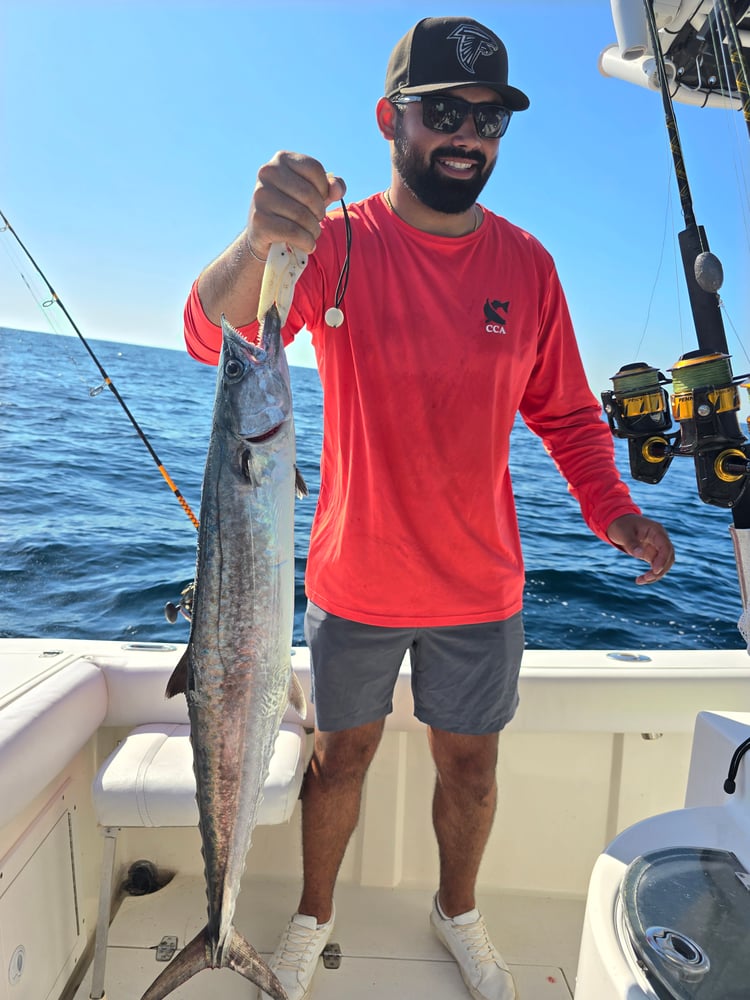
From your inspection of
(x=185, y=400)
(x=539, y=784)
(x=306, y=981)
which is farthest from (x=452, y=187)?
(x=185, y=400)

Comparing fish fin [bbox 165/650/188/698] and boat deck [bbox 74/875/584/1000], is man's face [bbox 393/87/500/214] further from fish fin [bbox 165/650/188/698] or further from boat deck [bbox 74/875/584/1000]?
boat deck [bbox 74/875/584/1000]

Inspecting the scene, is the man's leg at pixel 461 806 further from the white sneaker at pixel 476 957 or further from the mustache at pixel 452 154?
the mustache at pixel 452 154

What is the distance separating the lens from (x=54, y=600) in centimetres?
620

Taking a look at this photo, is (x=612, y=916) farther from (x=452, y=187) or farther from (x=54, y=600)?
(x=54, y=600)

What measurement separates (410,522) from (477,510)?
213 mm

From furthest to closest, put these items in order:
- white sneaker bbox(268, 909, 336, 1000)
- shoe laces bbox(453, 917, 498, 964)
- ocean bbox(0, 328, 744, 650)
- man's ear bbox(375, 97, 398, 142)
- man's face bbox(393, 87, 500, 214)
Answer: ocean bbox(0, 328, 744, 650)
shoe laces bbox(453, 917, 498, 964)
white sneaker bbox(268, 909, 336, 1000)
man's ear bbox(375, 97, 398, 142)
man's face bbox(393, 87, 500, 214)

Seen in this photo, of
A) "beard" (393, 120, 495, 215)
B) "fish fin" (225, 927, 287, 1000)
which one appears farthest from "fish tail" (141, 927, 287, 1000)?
"beard" (393, 120, 495, 215)

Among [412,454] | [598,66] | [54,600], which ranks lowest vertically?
[54,600]

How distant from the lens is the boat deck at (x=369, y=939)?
2.32m

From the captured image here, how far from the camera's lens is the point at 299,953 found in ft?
7.40

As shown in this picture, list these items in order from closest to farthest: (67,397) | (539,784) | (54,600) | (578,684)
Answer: (578,684)
(539,784)
(54,600)
(67,397)

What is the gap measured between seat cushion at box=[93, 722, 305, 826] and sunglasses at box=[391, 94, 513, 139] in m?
1.84

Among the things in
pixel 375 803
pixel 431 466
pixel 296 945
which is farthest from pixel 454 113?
pixel 296 945

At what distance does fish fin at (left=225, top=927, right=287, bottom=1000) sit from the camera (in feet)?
5.44
